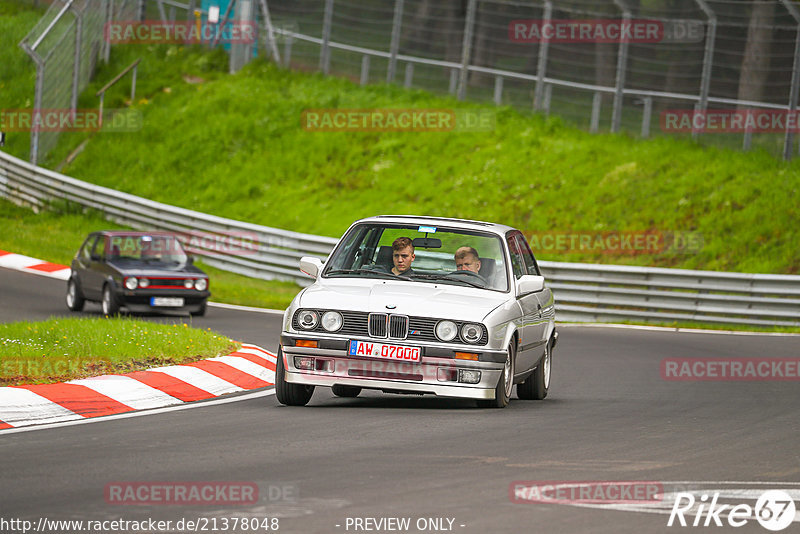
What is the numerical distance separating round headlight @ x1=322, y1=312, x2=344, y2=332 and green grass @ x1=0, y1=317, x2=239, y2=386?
218 cm

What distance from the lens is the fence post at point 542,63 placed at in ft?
97.6

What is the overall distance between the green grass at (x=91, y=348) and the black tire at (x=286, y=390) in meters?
1.66

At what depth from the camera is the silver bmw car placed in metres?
10.1

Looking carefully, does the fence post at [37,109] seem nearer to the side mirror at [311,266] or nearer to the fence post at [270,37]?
the fence post at [270,37]

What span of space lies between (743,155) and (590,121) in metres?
4.41

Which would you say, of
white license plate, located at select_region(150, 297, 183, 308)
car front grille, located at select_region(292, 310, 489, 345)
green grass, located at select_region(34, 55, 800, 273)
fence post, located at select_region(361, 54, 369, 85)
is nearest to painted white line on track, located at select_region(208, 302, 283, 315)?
white license plate, located at select_region(150, 297, 183, 308)

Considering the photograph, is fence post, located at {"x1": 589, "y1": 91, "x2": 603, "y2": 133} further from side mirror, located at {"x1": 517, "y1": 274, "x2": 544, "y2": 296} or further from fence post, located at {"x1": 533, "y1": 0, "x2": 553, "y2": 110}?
side mirror, located at {"x1": 517, "y1": 274, "x2": 544, "y2": 296}

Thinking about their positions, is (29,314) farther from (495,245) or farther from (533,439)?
(533,439)

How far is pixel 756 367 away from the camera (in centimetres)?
1588

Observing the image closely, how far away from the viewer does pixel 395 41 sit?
1341 inches

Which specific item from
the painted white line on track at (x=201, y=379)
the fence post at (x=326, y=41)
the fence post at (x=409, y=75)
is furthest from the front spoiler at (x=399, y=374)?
the fence post at (x=326, y=41)

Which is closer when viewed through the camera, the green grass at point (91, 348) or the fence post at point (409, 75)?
the green grass at point (91, 348)

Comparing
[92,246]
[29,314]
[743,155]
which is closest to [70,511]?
[29,314]

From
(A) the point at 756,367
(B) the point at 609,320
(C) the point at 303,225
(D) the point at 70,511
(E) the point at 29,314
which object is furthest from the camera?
(C) the point at 303,225
